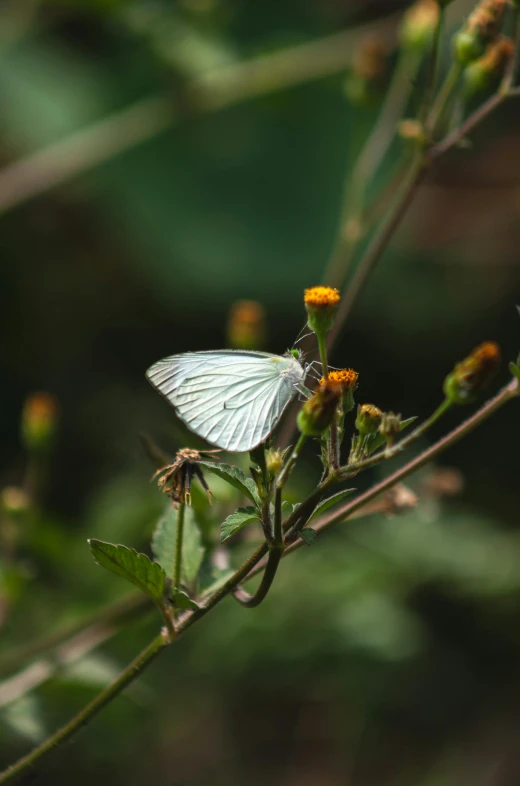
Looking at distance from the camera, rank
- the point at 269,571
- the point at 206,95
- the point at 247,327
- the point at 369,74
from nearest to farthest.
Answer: the point at 269,571 → the point at 247,327 → the point at 369,74 → the point at 206,95

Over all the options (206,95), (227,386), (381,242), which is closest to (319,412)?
(227,386)

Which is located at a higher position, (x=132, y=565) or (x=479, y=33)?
(x=479, y=33)

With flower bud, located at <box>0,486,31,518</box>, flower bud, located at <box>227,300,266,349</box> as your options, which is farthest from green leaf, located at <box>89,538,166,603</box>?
flower bud, located at <box>227,300,266,349</box>

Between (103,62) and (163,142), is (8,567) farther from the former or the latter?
(103,62)

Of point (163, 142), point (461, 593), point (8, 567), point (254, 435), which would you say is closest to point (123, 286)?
point (163, 142)

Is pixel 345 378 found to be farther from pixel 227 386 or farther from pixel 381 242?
pixel 381 242

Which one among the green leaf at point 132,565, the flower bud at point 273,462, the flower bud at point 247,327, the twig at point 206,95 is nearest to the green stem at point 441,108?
the flower bud at point 247,327
